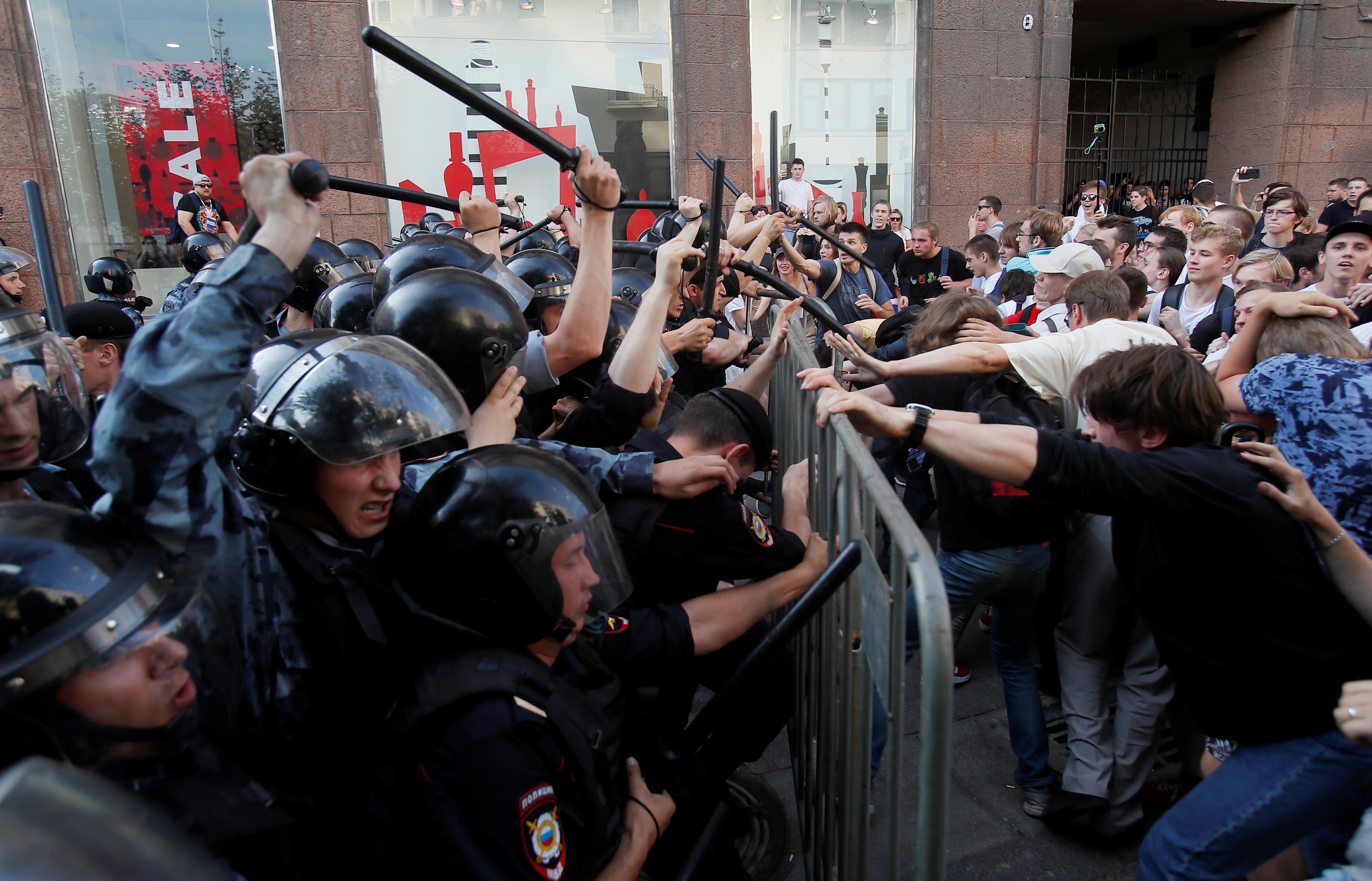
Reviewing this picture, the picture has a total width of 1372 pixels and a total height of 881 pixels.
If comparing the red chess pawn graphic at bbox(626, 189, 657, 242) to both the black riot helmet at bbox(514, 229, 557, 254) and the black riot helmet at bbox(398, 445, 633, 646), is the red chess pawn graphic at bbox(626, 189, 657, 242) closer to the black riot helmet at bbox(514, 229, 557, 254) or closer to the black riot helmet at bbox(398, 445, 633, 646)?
the black riot helmet at bbox(514, 229, 557, 254)

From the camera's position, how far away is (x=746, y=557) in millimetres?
2127

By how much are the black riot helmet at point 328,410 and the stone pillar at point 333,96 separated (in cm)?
857

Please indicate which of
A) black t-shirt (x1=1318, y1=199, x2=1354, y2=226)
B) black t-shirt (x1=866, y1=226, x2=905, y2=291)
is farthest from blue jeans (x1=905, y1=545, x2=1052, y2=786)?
black t-shirt (x1=1318, y1=199, x2=1354, y2=226)

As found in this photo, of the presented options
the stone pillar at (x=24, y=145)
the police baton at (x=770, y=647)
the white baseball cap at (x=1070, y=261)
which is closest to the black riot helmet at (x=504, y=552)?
the police baton at (x=770, y=647)

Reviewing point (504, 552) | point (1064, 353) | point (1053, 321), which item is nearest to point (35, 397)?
point (504, 552)

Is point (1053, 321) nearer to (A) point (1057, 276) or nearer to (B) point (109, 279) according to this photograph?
(A) point (1057, 276)

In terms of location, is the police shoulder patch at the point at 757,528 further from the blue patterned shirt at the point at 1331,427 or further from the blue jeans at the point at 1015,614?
the blue patterned shirt at the point at 1331,427

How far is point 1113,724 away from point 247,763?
2781 mm

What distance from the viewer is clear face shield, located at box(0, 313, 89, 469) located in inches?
61.9

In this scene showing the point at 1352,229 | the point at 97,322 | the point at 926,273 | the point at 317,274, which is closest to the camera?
the point at 97,322

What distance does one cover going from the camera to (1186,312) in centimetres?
452

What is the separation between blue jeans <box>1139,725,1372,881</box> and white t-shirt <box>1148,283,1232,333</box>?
3.00 metres

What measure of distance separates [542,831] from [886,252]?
7.99 meters

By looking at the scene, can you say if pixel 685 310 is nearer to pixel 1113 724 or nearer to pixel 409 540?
pixel 1113 724
